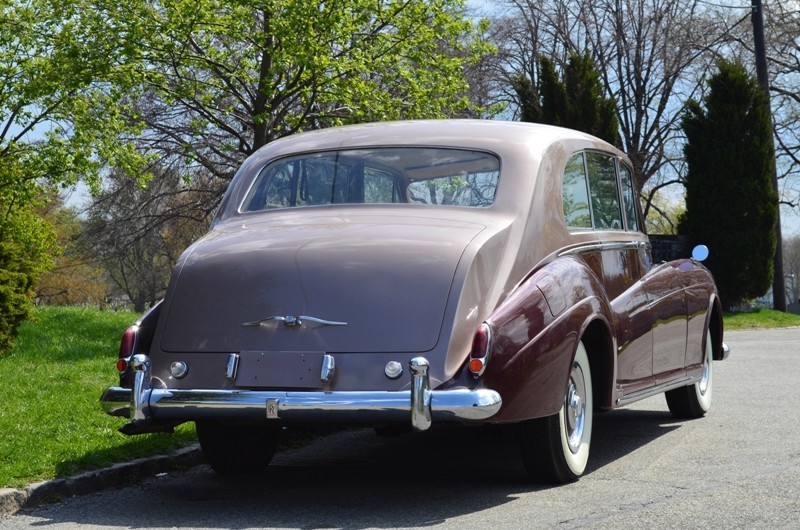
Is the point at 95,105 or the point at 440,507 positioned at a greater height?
the point at 95,105

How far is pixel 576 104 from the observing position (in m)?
29.0

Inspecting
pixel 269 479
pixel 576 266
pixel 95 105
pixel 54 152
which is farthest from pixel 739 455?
pixel 95 105

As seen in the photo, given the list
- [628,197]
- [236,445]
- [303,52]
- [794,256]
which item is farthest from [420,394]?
[794,256]

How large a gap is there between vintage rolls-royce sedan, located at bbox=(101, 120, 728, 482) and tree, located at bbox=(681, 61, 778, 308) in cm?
2008

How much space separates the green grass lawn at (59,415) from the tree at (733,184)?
634 inches

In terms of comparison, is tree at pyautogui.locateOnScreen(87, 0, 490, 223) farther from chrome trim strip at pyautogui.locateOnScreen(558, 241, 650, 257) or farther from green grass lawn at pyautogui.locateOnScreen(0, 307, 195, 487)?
chrome trim strip at pyautogui.locateOnScreen(558, 241, 650, 257)

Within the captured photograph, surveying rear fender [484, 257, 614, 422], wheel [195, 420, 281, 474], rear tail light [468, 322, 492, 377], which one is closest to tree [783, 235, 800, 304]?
wheel [195, 420, 281, 474]

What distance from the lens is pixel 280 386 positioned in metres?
5.64

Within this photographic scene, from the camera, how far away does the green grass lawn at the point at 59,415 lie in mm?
6825

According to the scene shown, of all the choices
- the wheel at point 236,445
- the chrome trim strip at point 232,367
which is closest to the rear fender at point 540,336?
the chrome trim strip at point 232,367

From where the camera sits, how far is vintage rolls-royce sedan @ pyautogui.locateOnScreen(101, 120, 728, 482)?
557 cm

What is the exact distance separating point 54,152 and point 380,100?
17.6 ft

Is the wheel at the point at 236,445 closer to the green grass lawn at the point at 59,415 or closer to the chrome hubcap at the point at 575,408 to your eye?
the green grass lawn at the point at 59,415

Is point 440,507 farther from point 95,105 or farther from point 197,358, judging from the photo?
point 95,105
